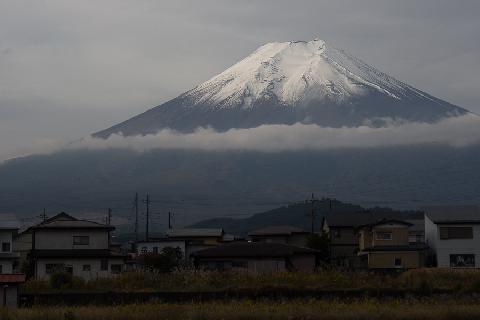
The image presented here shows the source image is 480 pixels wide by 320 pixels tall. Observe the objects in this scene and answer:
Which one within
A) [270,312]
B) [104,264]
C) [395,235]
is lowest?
[270,312]

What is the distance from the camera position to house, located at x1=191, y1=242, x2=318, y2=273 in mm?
35562

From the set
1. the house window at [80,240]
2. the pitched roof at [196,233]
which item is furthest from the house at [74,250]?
the pitched roof at [196,233]

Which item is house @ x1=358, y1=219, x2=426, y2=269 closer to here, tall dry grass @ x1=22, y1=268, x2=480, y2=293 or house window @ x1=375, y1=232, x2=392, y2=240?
house window @ x1=375, y1=232, x2=392, y2=240

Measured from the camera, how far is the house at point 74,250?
36.3 meters

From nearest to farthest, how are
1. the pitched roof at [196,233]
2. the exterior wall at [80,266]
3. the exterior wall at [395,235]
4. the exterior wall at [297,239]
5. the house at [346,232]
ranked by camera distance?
the exterior wall at [80,266]
the exterior wall at [395,235]
the house at [346,232]
the exterior wall at [297,239]
the pitched roof at [196,233]

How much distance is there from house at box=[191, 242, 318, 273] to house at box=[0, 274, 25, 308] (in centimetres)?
1249

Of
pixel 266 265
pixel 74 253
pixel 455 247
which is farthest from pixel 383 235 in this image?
pixel 74 253

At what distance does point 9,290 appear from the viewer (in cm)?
2341

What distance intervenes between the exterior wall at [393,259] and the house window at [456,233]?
160 cm

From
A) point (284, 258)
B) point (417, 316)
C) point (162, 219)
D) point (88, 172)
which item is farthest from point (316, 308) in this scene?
point (88, 172)

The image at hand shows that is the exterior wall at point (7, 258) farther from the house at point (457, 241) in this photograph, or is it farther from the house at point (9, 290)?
the house at point (457, 241)

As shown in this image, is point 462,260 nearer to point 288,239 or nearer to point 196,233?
point 288,239

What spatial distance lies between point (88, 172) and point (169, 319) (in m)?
180

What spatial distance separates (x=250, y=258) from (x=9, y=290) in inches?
546
